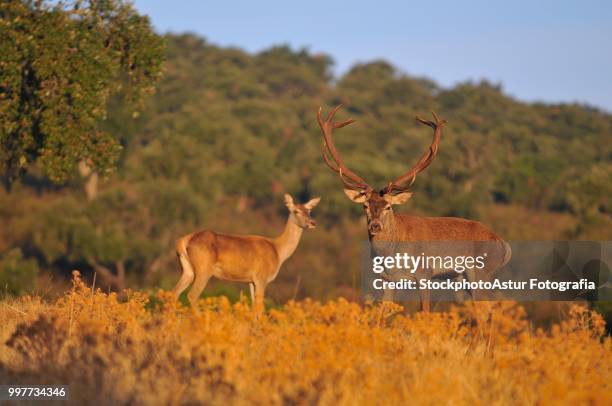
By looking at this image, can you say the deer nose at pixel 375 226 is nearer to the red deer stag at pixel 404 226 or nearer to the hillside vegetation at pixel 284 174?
the red deer stag at pixel 404 226

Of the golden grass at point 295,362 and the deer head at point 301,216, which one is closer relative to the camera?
the golden grass at point 295,362

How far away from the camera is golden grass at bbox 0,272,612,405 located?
579cm

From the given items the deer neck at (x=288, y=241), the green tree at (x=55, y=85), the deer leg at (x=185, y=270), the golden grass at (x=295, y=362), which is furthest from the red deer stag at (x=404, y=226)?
the green tree at (x=55, y=85)

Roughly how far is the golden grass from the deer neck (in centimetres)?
668

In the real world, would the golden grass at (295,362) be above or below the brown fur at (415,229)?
below

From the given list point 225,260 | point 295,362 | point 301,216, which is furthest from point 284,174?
point 295,362

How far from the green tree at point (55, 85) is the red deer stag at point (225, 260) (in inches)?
98.4

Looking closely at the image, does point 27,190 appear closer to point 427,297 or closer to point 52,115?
point 52,115

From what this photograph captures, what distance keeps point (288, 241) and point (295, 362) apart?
26.3 feet

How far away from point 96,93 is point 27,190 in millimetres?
31267

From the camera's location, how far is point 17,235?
121 ft

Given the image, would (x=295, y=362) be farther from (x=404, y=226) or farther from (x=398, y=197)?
(x=398, y=197)

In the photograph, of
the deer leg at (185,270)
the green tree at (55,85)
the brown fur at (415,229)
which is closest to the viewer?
the brown fur at (415,229)

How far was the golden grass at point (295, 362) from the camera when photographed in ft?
19.0
